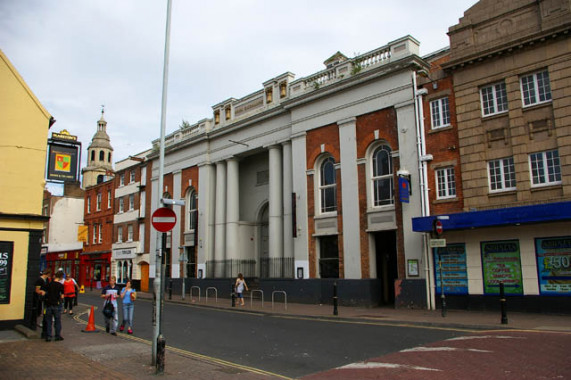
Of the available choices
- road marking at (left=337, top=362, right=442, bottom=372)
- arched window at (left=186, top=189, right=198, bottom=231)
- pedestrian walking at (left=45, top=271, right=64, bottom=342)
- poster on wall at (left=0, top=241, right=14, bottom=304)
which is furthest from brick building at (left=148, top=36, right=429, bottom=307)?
poster on wall at (left=0, top=241, right=14, bottom=304)

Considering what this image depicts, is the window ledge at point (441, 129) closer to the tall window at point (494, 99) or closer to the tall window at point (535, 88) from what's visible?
the tall window at point (494, 99)

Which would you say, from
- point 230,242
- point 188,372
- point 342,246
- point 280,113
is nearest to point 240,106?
point 280,113

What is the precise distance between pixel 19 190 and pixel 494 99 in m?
17.0

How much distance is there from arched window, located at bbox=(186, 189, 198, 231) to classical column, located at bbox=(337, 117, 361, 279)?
43.4 feet

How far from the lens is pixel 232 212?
29.3 m

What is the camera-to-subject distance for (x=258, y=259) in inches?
1177

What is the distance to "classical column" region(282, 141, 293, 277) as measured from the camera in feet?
81.8

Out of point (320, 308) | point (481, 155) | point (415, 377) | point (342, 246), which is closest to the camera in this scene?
point (415, 377)

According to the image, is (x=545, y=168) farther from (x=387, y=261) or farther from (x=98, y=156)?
(x=98, y=156)

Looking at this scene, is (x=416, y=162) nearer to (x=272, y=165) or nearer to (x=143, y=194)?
(x=272, y=165)

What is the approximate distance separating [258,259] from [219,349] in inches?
749

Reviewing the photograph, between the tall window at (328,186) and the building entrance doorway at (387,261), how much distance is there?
2.88 metres

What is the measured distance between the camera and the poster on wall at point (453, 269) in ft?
58.1

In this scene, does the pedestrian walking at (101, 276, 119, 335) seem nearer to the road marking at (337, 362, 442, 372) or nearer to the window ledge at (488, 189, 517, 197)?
the road marking at (337, 362, 442, 372)
